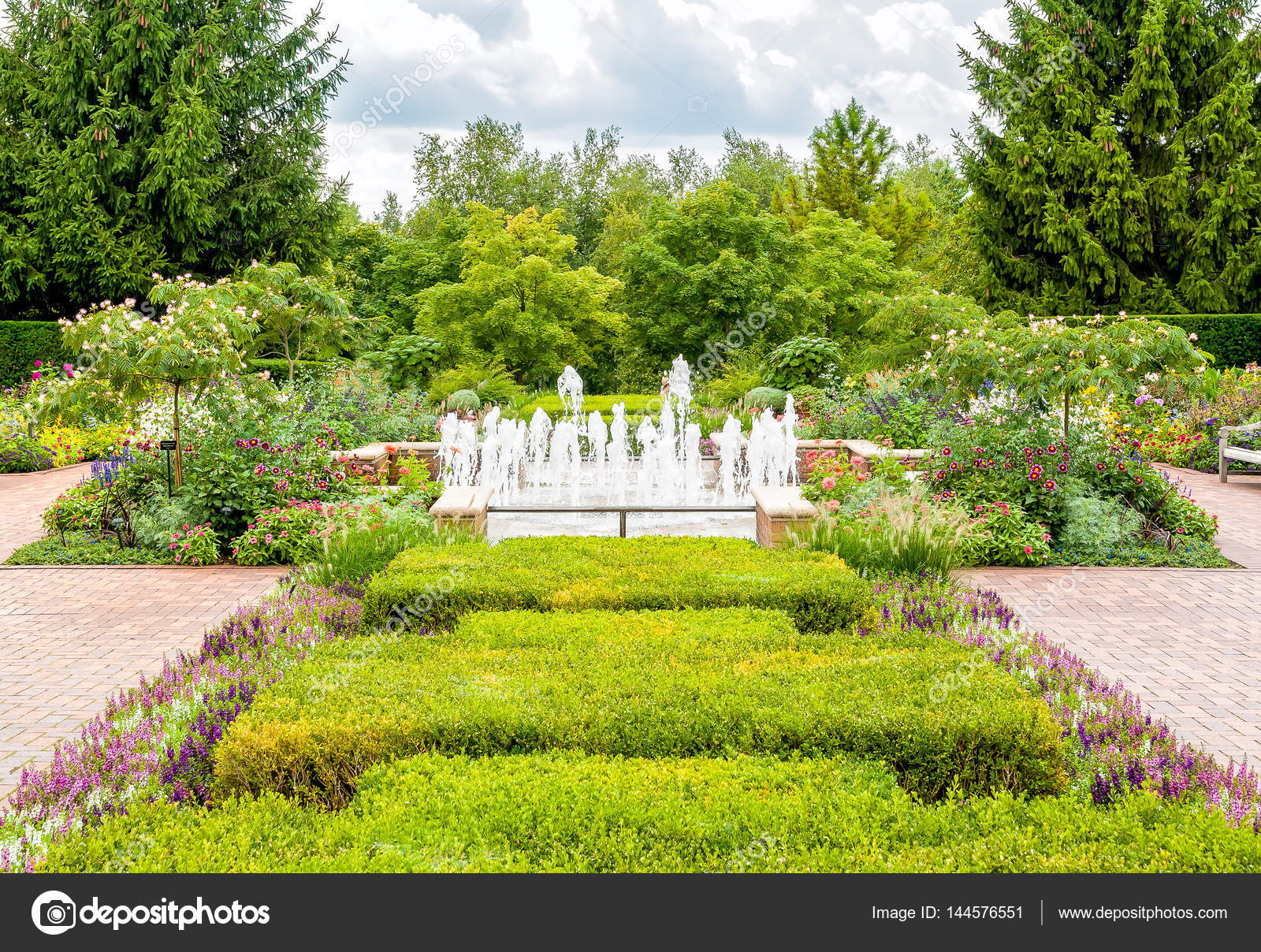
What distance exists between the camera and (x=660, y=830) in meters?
3.05

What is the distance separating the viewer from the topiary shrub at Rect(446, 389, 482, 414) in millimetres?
17875

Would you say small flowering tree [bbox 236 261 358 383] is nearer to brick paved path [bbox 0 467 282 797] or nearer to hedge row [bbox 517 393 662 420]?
hedge row [bbox 517 393 662 420]

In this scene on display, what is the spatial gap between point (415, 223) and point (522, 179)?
4.37 metres

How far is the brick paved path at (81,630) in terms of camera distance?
471 centimetres

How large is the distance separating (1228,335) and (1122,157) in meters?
4.58

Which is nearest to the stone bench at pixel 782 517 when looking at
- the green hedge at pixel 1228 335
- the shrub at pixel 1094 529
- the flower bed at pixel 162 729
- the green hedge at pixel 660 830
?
the shrub at pixel 1094 529

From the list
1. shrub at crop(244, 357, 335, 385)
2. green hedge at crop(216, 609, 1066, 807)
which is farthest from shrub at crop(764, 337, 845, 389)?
green hedge at crop(216, 609, 1066, 807)

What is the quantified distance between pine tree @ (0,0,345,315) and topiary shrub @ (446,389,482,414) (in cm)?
677

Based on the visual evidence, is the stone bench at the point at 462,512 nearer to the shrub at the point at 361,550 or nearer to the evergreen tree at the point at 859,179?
the shrub at the point at 361,550

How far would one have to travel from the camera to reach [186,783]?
3.70 metres

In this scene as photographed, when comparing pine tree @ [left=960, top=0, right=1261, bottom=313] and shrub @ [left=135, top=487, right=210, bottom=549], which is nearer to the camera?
shrub @ [left=135, top=487, right=210, bottom=549]

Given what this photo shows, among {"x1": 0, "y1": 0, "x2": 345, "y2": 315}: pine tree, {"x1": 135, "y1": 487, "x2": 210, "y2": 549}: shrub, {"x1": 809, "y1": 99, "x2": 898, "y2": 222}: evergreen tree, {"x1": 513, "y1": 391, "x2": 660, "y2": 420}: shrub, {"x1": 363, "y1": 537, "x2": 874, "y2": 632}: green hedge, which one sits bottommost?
{"x1": 363, "y1": 537, "x2": 874, "y2": 632}: green hedge
